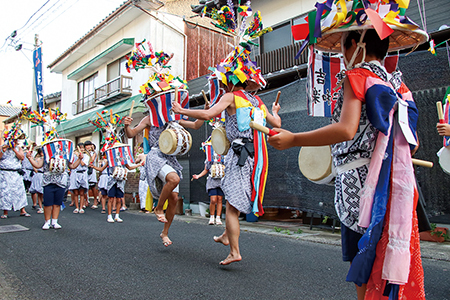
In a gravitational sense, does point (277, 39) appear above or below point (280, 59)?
above

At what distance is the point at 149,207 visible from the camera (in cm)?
503

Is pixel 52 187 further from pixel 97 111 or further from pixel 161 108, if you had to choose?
pixel 97 111

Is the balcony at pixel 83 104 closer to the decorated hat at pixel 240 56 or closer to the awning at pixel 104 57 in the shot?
the awning at pixel 104 57

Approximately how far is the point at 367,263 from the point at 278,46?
885cm

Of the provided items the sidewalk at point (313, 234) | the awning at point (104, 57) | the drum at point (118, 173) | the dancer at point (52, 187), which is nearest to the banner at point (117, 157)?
the drum at point (118, 173)

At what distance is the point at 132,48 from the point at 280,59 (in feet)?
30.8

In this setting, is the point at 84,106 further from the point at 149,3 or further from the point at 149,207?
the point at 149,207

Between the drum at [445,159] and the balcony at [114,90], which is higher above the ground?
the balcony at [114,90]

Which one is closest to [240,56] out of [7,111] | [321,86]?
[321,86]

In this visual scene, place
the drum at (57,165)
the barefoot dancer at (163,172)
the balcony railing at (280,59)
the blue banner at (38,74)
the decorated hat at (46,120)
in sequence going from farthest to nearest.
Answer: the blue banner at (38,74) → the balcony railing at (280,59) → the decorated hat at (46,120) → the drum at (57,165) → the barefoot dancer at (163,172)

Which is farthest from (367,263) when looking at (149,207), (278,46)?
(278,46)

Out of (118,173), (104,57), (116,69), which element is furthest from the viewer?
(116,69)

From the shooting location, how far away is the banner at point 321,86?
83.9 inches

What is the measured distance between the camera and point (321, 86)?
7.06 ft
